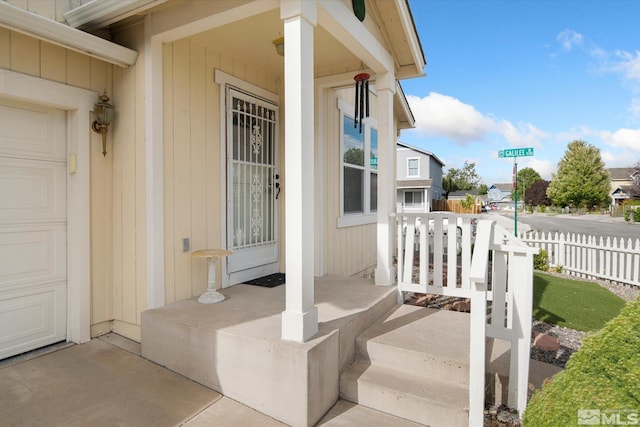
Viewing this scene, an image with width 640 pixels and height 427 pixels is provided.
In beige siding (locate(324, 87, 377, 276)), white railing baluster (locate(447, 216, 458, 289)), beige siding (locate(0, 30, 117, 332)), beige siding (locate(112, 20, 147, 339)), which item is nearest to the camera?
beige siding (locate(0, 30, 117, 332))

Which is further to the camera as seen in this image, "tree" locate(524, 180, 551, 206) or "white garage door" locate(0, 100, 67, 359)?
"tree" locate(524, 180, 551, 206)

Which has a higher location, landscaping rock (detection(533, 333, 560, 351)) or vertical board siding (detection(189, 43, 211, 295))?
vertical board siding (detection(189, 43, 211, 295))

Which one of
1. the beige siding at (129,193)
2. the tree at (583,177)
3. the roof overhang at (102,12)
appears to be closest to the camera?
the roof overhang at (102,12)

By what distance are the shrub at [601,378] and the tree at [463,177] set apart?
39863 millimetres

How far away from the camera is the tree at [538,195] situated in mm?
42594

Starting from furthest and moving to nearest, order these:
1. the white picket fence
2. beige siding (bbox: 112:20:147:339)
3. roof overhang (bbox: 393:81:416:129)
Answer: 1. the white picket fence
2. roof overhang (bbox: 393:81:416:129)
3. beige siding (bbox: 112:20:147:339)

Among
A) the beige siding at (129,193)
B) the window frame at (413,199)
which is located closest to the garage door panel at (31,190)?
the beige siding at (129,193)

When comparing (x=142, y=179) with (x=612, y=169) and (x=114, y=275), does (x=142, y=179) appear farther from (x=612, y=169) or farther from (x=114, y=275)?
(x=612, y=169)

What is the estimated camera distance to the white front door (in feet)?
12.1

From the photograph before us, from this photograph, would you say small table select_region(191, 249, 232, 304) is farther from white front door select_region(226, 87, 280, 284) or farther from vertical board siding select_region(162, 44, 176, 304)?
white front door select_region(226, 87, 280, 284)

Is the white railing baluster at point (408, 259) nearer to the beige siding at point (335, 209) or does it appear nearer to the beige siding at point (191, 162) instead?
the beige siding at point (335, 209)

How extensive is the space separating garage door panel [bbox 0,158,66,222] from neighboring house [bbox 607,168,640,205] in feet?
133

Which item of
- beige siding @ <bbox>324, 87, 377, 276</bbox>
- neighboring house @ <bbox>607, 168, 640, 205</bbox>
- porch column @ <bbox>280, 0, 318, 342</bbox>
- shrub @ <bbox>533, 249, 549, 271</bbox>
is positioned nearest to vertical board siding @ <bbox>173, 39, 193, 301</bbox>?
porch column @ <bbox>280, 0, 318, 342</bbox>

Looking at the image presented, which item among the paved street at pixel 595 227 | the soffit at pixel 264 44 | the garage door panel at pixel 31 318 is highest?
the soffit at pixel 264 44
